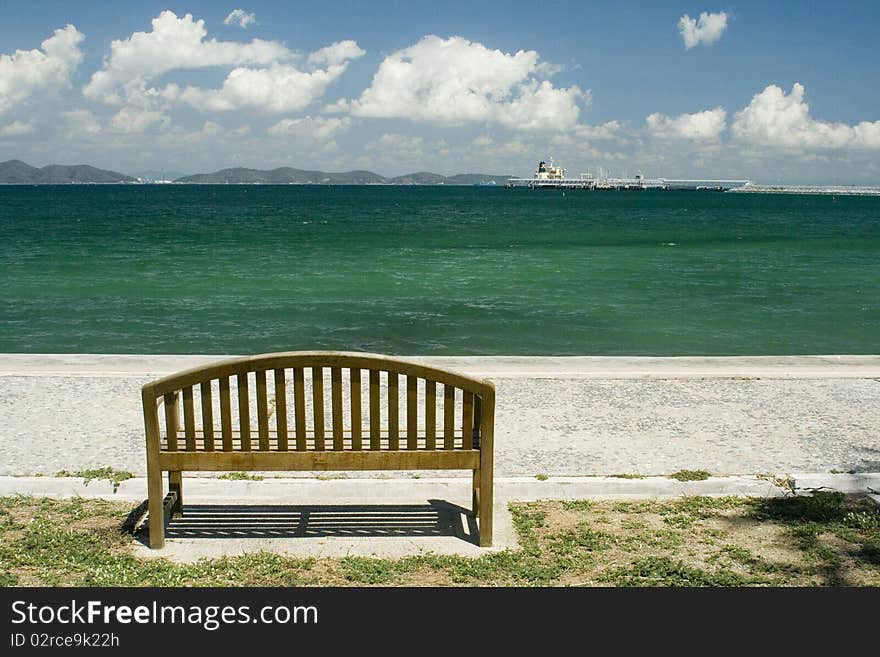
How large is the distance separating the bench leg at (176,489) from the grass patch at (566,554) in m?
0.29

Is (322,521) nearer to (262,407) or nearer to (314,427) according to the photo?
(314,427)

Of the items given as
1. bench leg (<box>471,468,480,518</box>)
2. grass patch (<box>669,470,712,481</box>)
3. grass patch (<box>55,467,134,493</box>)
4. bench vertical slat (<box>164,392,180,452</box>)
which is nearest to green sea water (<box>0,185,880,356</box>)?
grass patch (<box>669,470,712,481</box>)

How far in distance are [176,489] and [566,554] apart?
95.1 inches

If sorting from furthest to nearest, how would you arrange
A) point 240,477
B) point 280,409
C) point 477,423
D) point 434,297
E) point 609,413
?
point 434,297, point 609,413, point 240,477, point 477,423, point 280,409

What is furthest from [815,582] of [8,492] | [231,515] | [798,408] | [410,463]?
[8,492]

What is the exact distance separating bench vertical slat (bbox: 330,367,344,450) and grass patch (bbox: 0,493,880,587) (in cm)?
65

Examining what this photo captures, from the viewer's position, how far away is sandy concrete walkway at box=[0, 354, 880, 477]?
20.8 ft

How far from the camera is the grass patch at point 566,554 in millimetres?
4324

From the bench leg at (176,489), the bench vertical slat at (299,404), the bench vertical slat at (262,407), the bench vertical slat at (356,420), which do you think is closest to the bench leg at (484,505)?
the bench vertical slat at (356,420)

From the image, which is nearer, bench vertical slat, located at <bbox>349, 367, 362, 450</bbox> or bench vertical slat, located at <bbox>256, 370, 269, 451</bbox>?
bench vertical slat, located at <bbox>256, 370, 269, 451</bbox>

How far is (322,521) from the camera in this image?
5203mm

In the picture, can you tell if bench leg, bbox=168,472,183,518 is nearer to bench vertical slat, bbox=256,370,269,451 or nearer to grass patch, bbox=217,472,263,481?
grass patch, bbox=217,472,263,481

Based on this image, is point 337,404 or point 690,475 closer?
point 337,404

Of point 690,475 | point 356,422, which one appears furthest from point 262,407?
point 690,475
